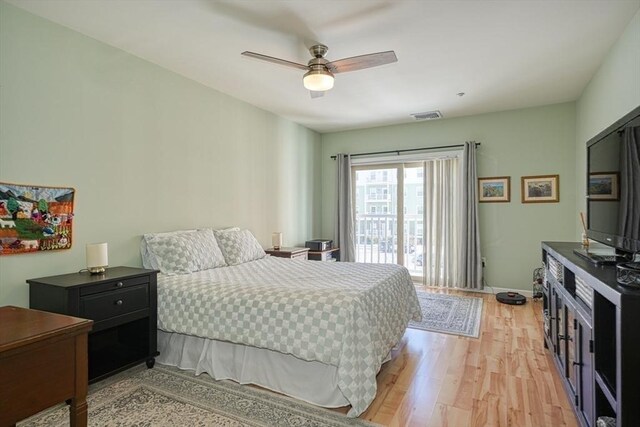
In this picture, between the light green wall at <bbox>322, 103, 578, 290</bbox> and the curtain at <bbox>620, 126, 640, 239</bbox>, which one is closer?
the curtain at <bbox>620, 126, 640, 239</bbox>

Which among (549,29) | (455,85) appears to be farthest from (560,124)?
(549,29)

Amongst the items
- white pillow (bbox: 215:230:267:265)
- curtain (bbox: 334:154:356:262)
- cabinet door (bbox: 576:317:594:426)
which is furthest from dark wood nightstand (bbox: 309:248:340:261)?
cabinet door (bbox: 576:317:594:426)

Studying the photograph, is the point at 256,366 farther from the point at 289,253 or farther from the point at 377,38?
the point at 377,38

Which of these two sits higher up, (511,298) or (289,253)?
(289,253)

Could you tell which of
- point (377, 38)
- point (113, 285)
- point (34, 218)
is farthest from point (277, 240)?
point (377, 38)

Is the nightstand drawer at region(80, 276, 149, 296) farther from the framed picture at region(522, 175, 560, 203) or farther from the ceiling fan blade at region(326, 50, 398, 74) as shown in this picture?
the framed picture at region(522, 175, 560, 203)

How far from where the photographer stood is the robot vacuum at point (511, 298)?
439cm

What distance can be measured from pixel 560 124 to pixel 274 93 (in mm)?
3748

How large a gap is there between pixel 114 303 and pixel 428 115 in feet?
14.7

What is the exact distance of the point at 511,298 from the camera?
4.46 m

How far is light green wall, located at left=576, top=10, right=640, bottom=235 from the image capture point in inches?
99.3

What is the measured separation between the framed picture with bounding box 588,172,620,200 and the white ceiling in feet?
3.80

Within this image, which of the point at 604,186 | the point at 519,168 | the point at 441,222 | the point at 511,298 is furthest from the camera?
the point at 441,222

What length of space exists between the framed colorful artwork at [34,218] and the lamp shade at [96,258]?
0.86 ft
